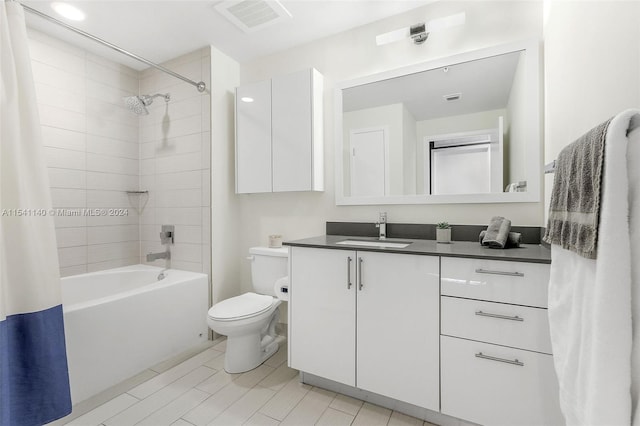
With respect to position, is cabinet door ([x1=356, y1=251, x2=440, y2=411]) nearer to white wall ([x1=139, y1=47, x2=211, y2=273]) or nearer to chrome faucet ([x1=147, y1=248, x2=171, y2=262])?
white wall ([x1=139, y1=47, x2=211, y2=273])

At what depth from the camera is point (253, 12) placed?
1982mm

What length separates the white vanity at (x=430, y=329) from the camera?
1.21 m

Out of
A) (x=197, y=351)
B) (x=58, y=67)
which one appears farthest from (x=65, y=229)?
(x=197, y=351)

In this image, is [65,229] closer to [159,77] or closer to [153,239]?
[153,239]

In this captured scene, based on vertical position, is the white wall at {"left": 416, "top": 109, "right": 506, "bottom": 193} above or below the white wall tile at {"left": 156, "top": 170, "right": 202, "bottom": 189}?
above

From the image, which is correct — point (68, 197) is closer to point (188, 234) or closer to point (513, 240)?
point (188, 234)

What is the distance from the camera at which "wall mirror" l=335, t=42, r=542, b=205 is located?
1.68 meters

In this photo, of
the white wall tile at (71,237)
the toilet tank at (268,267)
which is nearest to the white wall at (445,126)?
the toilet tank at (268,267)

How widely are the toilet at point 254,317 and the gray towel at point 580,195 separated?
1.65m

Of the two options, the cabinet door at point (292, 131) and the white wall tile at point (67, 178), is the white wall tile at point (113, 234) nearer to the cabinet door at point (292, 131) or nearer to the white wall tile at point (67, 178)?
the white wall tile at point (67, 178)

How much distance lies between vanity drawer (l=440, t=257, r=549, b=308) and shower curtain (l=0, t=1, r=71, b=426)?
1.82 m

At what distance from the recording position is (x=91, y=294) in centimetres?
242

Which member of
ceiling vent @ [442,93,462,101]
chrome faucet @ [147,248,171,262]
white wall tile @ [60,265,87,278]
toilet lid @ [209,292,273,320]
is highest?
ceiling vent @ [442,93,462,101]

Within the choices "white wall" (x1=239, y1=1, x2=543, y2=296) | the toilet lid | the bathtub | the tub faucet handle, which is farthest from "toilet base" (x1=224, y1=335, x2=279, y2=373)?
the tub faucet handle
